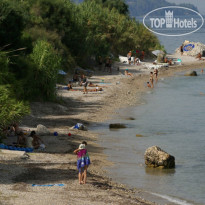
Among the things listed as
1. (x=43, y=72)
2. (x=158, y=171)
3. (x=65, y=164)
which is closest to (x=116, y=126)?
(x=43, y=72)

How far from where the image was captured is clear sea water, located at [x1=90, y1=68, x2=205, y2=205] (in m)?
19.2

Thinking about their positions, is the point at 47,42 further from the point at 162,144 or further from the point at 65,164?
the point at 65,164

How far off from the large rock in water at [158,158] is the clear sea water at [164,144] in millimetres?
343

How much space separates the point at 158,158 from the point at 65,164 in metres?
3.91

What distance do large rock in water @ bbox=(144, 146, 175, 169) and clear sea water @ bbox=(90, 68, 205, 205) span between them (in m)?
0.34

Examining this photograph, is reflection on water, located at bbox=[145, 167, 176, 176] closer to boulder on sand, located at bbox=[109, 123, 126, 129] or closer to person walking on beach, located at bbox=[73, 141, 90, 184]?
person walking on beach, located at bbox=[73, 141, 90, 184]

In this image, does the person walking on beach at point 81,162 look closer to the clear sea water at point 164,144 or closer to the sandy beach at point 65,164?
the sandy beach at point 65,164

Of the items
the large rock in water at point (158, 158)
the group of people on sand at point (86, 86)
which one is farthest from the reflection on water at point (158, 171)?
the group of people on sand at point (86, 86)

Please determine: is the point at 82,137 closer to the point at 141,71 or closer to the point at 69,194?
the point at 69,194

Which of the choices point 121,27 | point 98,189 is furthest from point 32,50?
point 121,27

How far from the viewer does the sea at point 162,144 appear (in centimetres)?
1900

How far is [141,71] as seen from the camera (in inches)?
2359

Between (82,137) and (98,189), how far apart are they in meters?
9.21

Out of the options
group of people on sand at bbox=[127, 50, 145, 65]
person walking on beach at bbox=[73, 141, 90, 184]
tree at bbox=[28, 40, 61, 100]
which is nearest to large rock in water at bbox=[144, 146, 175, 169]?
person walking on beach at bbox=[73, 141, 90, 184]
